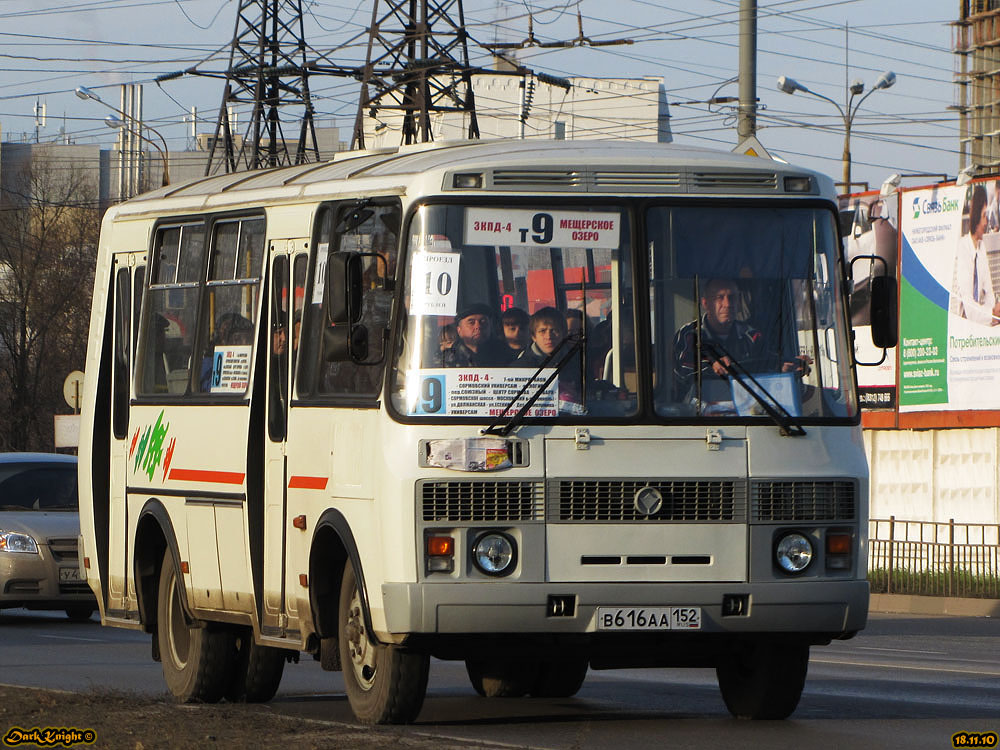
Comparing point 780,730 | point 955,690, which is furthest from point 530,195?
point 955,690

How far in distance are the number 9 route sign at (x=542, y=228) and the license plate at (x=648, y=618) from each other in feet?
5.62

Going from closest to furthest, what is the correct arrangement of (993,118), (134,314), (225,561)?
(225,561) → (134,314) → (993,118)

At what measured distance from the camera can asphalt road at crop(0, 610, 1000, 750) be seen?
9.69m

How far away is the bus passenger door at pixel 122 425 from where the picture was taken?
40.8 feet

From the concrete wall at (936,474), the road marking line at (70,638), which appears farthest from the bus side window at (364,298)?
the concrete wall at (936,474)

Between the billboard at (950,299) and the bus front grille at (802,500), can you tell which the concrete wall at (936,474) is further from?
the bus front grille at (802,500)

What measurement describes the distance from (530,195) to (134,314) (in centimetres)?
393

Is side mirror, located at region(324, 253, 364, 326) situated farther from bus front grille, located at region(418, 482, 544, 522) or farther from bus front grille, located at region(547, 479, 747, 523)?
bus front grille, located at region(547, 479, 747, 523)

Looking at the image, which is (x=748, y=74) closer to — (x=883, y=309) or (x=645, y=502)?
(x=883, y=309)

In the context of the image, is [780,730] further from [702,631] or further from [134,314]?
[134,314]

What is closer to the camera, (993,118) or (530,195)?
(530,195)

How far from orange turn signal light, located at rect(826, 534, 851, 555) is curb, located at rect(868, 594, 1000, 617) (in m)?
16.0

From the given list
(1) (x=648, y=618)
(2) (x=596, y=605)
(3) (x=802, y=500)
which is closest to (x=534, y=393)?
(2) (x=596, y=605)

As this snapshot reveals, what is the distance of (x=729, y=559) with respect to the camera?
30.9 ft
